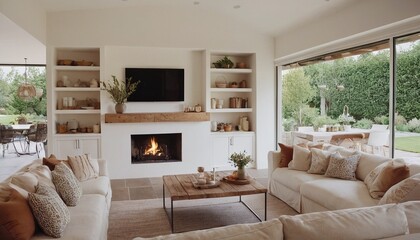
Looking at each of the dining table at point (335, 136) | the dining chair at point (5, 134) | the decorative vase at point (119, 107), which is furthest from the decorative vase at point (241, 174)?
the dining chair at point (5, 134)

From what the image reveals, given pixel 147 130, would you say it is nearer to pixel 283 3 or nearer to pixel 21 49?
pixel 21 49

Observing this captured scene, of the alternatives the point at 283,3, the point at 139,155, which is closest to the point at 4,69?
the point at 139,155

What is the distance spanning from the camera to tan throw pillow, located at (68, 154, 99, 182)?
4.49m

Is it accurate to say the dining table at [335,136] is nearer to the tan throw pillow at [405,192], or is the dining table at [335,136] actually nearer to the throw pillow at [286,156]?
the throw pillow at [286,156]

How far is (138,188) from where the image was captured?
618 centimetres

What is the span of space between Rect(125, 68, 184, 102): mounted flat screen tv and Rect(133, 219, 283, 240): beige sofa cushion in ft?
19.3

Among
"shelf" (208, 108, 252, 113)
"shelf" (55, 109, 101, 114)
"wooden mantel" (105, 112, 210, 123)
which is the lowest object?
"wooden mantel" (105, 112, 210, 123)

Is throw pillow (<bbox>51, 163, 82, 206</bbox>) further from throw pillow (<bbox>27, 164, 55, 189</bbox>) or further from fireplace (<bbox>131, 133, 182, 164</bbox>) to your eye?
fireplace (<bbox>131, 133, 182, 164</bbox>)

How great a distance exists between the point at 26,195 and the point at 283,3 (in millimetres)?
4961

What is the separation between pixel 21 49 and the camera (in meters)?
6.87

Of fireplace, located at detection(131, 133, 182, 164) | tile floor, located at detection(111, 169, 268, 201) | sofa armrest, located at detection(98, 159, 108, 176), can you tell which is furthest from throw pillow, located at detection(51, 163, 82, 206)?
fireplace, located at detection(131, 133, 182, 164)

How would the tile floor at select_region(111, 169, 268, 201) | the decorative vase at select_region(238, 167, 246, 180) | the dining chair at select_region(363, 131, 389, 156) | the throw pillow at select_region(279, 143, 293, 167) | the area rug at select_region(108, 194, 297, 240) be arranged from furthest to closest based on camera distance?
the tile floor at select_region(111, 169, 268, 201) < the throw pillow at select_region(279, 143, 293, 167) < the dining chair at select_region(363, 131, 389, 156) < the decorative vase at select_region(238, 167, 246, 180) < the area rug at select_region(108, 194, 297, 240)

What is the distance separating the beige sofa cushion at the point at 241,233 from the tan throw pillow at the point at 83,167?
3164 mm

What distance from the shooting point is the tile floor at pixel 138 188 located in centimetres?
565
